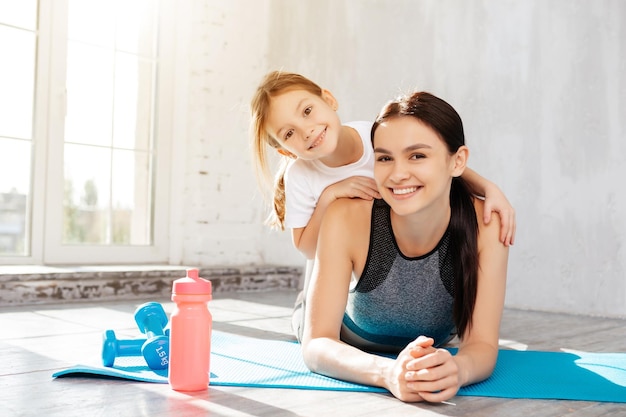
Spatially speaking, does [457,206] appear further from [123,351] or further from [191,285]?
[123,351]

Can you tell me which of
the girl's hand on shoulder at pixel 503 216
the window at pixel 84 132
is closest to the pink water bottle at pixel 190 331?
the girl's hand on shoulder at pixel 503 216

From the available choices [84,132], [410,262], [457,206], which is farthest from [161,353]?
[84,132]

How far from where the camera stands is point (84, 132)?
4121mm

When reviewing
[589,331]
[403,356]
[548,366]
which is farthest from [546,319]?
[403,356]

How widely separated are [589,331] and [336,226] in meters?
1.55

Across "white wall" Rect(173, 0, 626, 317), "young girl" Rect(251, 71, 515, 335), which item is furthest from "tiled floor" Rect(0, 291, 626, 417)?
"white wall" Rect(173, 0, 626, 317)

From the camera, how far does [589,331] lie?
9.07ft

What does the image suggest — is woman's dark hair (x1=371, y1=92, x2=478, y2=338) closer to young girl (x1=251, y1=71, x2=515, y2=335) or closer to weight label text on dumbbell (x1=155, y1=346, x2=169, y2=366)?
young girl (x1=251, y1=71, x2=515, y2=335)

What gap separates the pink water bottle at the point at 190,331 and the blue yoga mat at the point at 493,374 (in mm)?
110

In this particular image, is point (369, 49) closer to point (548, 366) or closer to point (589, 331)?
point (589, 331)

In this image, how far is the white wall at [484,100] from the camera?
3281mm

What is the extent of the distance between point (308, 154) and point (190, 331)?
2.50 feet

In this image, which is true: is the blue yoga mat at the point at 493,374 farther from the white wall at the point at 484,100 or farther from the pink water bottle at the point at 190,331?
the white wall at the point at 484,100

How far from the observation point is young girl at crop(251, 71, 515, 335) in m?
1.96
